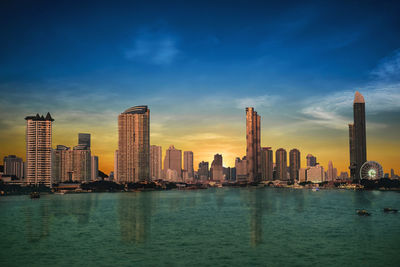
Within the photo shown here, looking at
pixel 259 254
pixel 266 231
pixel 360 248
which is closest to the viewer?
pixel 259 254

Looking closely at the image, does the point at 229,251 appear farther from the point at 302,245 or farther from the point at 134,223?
the point at 134,223

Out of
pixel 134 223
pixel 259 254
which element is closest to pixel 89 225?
pixel 134 223

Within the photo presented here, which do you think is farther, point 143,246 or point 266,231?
point 266,231

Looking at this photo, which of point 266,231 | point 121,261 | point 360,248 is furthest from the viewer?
point 266,231

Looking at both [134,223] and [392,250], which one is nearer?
[392,250]

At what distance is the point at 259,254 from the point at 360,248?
706 inches

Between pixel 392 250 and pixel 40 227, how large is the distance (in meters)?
74.9

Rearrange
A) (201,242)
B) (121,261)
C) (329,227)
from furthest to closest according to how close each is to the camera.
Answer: (329,227) → (201,242) → (121,261)

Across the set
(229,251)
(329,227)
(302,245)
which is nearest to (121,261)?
(229,251)

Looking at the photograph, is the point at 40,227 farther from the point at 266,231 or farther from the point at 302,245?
the point at 302,245

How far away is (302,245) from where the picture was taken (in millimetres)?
65188

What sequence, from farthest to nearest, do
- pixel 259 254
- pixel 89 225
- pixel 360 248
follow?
1. pixel 89 225
2. pixel 360 248
3. pixel 259 254

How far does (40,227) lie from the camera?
91.5 meters

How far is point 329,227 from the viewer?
88375 mm
